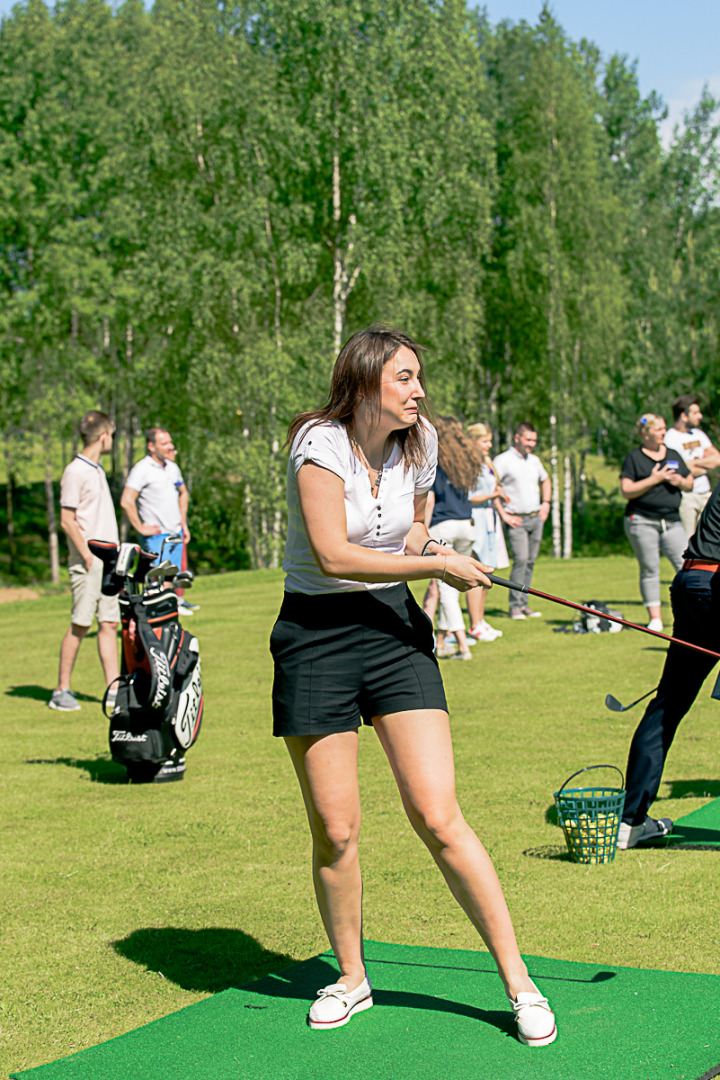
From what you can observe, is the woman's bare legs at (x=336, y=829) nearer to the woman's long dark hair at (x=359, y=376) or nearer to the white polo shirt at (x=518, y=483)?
the woman's long dark hair at (x=359, y=376)

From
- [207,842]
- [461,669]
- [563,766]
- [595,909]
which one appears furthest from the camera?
[461,669]

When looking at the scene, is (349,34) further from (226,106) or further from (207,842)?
(207,842)

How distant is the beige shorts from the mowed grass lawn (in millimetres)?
816

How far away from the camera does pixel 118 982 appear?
4133mm

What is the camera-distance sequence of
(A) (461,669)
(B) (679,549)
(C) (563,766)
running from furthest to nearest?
(B) (679,549)
(A) (461,669)
(C) (563,766)

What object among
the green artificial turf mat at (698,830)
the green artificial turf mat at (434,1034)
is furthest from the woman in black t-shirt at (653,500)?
the green artificial turf mat at (434,1034)

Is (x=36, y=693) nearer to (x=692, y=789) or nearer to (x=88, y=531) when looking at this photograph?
(x=88, y=531)

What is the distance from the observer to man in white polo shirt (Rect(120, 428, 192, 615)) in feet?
39.3

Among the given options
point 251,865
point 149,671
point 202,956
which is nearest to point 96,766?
point 149,671

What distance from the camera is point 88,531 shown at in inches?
365

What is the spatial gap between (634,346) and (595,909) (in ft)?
87.6

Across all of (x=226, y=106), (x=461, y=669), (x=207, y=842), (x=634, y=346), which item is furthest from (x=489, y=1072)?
(x=226, y=106)

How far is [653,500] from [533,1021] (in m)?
8.91

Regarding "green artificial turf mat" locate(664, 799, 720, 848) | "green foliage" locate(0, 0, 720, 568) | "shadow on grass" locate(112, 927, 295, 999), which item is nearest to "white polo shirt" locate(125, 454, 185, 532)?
"green artificial turf mat" locate(664, 799, 720, 848)
